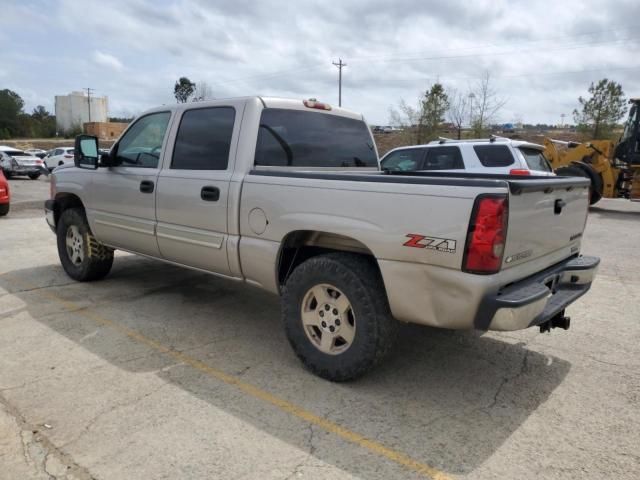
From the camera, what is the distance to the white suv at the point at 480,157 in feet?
29.6

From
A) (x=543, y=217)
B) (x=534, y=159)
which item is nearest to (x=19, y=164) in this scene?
(x=534, y=159)

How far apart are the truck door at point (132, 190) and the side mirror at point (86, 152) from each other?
11cm

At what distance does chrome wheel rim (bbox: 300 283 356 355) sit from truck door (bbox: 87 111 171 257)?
198 centimetres

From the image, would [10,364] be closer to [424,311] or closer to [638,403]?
[424,311]

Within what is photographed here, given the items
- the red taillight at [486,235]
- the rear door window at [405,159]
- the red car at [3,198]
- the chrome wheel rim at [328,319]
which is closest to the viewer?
the red taillight at [486,235]

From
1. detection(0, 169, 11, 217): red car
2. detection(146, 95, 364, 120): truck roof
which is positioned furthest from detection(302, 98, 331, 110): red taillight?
detection(0, 169, 11, 217): red car

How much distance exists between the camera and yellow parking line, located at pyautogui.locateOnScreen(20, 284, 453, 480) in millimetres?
2574

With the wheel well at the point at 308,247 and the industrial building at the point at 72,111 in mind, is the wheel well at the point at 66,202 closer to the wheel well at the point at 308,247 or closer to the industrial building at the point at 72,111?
the wheel well at the point at 308,247

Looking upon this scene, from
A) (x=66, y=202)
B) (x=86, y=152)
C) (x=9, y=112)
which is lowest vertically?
(x=66, y=202)

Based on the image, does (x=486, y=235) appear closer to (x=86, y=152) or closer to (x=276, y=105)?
(x=276, y=105)

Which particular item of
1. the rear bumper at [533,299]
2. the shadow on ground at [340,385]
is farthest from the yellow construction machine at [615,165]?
the shadow on ground at [340,385]

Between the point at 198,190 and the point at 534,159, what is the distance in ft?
24.7

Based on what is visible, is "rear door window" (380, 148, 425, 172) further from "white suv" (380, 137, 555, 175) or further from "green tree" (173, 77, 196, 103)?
"green tree" (173, 77, 196, 103)

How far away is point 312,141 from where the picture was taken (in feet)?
14.6
